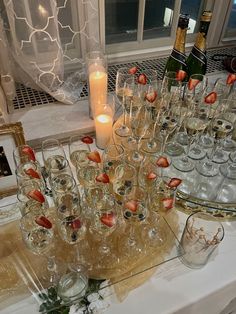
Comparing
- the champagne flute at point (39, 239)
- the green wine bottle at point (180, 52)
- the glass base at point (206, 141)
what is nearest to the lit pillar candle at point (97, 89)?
the green wine bottle at point (180, 52)

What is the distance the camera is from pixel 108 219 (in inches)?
26.0

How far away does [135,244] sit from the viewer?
2.45ft

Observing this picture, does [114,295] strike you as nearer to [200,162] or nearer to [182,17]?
[200,162]

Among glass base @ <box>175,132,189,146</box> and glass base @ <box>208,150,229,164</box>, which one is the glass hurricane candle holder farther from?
glass base @ <box>208,150,229,164</box>

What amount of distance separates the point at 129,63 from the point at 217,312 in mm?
1063

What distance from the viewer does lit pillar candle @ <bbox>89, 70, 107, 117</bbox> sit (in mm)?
1015

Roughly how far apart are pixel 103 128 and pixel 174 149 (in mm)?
239

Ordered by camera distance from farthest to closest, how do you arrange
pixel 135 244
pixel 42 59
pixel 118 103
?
1. pixel 118 103
2. pixel 42 59
3. pixel 135 244

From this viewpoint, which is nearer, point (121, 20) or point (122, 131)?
point (122, 131)

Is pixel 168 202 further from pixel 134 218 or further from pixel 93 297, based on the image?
pixel 93 297

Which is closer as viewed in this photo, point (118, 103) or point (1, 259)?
point (1, 259)

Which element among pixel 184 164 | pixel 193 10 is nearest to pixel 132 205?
pixel 184 164

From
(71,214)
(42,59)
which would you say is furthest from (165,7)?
(71,214)

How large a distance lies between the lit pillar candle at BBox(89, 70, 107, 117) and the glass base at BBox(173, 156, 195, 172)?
1.07 ft
